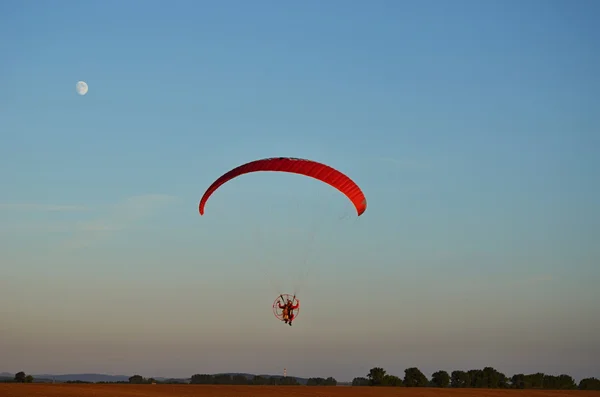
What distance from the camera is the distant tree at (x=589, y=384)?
11438 cm

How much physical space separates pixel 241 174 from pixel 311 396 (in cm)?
3207

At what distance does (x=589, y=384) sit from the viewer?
116688 mm

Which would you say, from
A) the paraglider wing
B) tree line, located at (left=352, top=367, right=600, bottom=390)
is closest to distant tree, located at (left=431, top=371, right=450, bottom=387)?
tree line, located at (left=352, top=367, right=600, bottom=390)

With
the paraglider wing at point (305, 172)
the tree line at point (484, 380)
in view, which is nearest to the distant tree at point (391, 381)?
the tree line at point (484, 380)

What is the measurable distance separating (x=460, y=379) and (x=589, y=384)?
19961mm

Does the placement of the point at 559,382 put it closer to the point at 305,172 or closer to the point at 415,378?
the point at 415,378

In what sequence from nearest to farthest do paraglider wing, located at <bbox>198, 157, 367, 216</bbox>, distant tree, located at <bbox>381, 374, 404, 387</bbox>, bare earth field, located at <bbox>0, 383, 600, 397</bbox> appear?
paraglider wing, located at <bbox>198, 157, 367, 216</bbox>, bare earth field, located at <bbox>0, 383, 600, 397</bbox>, distant tree, located at <bbox>381, 374, 404, 387</bbox>

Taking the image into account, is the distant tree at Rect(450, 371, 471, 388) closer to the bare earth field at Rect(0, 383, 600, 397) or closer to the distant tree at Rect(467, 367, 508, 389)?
the distant tree at Rect(467, 367, 508, 389)

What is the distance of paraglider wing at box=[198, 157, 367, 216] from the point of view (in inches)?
1559

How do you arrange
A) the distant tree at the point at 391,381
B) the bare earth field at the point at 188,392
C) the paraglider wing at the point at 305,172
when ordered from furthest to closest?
the distant tree at the point at 391,381 < the bare earth field at the point at 188,392 < the paraglider wing at the point at 305,172

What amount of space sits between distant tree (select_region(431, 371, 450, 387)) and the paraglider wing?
7861 centimetres

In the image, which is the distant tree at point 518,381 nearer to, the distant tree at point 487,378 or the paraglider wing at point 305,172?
the distant tree at point 487,378

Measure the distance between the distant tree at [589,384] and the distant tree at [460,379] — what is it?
669 inches

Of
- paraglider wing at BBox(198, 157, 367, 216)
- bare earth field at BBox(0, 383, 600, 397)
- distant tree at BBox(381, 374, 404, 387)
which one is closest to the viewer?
paraglider wing at BBox(198, 157, 367, 216)
